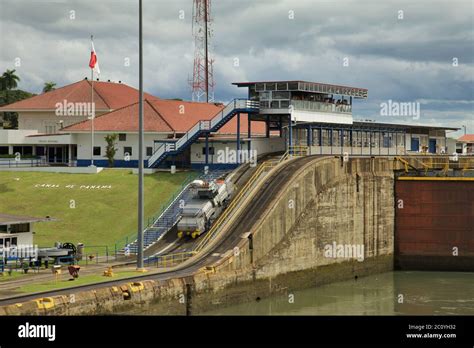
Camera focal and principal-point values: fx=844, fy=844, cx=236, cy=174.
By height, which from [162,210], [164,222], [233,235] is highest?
[162,210]

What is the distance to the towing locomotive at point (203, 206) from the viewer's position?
6166 centimetres

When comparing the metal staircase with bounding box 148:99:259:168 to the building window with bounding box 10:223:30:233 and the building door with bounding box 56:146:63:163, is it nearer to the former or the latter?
the building door with bounding box 56:146:63:163

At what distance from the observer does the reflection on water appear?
56781mm

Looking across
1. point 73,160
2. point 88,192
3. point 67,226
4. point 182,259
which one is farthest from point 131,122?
point 182,259

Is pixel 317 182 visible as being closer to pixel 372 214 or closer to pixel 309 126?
pixel 372 214

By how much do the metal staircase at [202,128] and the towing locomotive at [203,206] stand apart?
10220 mm

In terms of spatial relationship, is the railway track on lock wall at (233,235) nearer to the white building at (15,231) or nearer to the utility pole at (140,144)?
the utility pole at (140,144)

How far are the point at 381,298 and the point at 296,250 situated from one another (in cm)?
728

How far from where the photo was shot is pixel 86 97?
97.9m

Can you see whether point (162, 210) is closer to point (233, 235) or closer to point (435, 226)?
point (233, 235)

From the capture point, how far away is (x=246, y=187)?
67312 millimetres

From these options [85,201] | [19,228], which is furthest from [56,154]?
[19,228]

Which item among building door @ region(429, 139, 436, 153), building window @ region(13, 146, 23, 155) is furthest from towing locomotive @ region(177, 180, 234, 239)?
building door @ region(429, 139, 436, 153)

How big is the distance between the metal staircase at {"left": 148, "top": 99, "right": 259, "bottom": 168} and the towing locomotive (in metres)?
10.2
